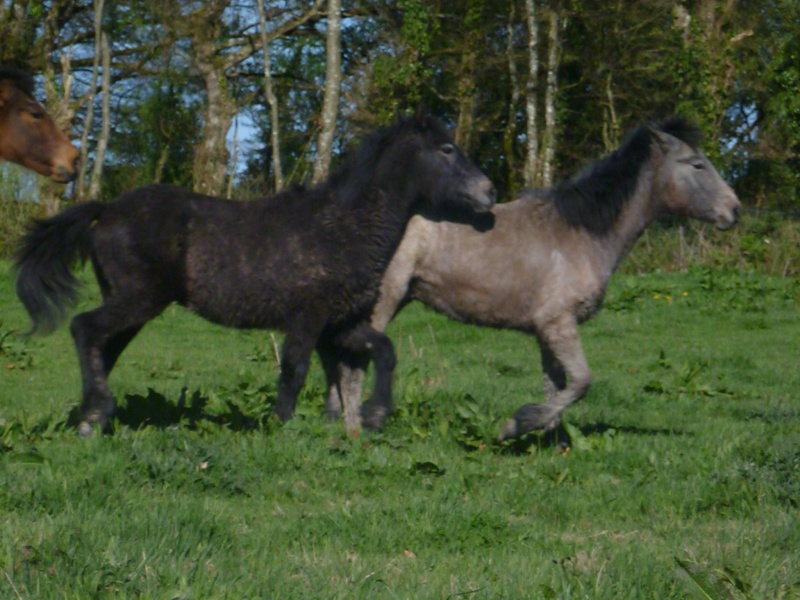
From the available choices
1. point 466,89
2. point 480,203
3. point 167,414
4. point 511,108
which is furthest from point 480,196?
point 511,108

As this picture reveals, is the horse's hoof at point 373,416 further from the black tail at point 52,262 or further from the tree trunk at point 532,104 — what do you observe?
the tree trunk at point 532,104

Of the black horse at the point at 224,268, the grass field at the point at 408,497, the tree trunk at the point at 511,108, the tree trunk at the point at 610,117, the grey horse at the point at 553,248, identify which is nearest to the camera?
the grass field at the point at 408,497

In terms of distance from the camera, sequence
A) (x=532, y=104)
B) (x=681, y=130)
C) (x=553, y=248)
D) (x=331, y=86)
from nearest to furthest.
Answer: (x=553, y=248)
(x=681, y=130)
(x=331, y=86)
(x=532, y=104)

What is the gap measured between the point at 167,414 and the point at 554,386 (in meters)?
2.70

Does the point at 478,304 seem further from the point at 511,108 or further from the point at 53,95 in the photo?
the point at 511,108

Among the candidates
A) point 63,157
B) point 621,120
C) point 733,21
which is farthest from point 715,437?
point 621,120

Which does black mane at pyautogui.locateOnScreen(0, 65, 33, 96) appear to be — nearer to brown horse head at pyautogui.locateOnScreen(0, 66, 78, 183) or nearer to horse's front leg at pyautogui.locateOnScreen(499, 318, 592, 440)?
brown horse head at pyautogui.locateOnScreen(0, 66, 78, 183)

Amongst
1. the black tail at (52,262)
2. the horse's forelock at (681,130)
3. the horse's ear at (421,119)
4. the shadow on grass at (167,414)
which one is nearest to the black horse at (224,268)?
the black tail at (52,262)

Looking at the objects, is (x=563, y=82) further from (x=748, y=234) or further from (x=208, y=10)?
(x=748, y=234)

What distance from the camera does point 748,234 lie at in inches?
847

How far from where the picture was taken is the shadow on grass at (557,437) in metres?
7.11

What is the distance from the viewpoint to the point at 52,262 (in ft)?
24.0

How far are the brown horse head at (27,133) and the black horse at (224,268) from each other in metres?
1.48

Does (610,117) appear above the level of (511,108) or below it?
below
